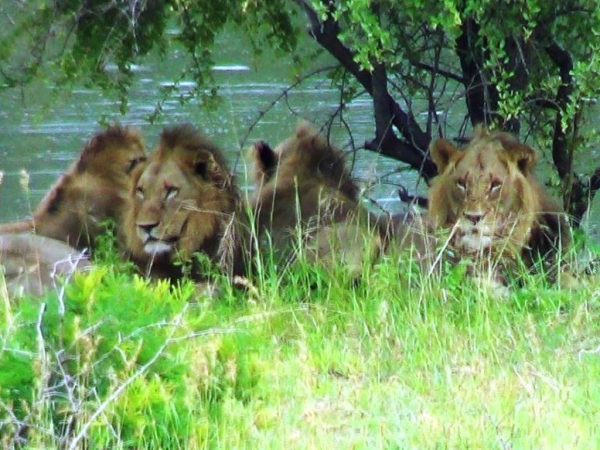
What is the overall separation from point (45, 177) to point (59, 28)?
690cm

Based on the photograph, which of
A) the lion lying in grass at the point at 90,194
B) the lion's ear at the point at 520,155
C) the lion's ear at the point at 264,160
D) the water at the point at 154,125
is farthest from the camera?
the water at the point at 154,125

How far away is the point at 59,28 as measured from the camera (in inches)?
347

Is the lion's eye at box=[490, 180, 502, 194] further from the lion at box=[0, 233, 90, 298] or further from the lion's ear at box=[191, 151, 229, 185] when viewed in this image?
the lion at box=[0, 233, 90, 298]

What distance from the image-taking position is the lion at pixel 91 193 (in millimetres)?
8445

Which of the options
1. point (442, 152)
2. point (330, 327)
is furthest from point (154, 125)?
point (330, 327)

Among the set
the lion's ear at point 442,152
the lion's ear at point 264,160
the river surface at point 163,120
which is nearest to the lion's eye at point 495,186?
the lion's ear at point 442,152

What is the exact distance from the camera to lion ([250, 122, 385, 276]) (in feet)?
26.0

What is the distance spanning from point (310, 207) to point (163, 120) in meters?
9.71

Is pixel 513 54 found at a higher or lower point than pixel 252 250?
higher

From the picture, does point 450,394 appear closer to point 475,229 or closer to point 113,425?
point 113,425

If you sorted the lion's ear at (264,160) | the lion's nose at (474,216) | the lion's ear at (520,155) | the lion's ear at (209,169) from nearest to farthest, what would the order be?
the lion's nose at (474,216), the lion's ear at (520,155), the lion's ear at (209,169), the lion's ear at (264,160)

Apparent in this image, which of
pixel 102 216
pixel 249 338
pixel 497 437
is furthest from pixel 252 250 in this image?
pixel 497 437

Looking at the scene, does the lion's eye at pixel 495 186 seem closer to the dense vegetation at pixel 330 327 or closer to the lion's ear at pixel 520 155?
the lion's ear at pixel 520 155

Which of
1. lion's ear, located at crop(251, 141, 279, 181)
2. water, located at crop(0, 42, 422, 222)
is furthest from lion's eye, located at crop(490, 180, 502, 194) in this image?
water, located at crop(0, 42, 422, 222)
